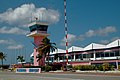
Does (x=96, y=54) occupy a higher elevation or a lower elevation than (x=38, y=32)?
lower

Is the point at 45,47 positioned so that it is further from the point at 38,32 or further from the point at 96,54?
the point at 96,54

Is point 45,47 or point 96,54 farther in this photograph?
point 96,54

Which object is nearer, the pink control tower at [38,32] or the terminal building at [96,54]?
the terminal building at [96,54]

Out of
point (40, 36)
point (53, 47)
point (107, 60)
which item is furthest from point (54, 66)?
point (107, 60)

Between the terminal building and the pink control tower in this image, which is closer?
the terminal building

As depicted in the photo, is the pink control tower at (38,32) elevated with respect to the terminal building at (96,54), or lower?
elevated

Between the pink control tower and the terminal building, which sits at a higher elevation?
the pink control tower

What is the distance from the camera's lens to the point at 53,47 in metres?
75.0

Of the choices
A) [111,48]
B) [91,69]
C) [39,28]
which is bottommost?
[91,69]

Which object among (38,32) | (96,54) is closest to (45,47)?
(38,32)

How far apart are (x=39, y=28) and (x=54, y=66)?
13767 millimetres

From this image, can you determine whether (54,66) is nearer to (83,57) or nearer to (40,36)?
(40,36)

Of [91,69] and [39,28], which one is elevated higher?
[39,28]

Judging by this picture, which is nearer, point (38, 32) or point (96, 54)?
point (38, 32)
